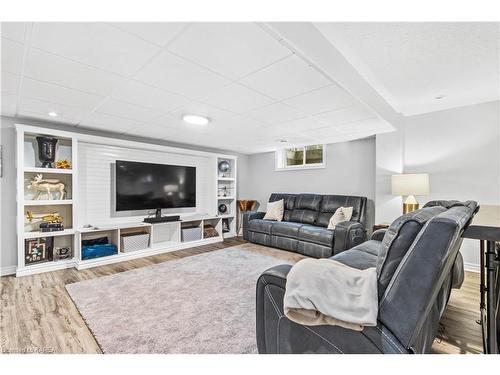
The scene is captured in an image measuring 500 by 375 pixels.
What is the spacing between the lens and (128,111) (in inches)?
118

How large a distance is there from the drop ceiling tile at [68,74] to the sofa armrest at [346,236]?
3.35 meters

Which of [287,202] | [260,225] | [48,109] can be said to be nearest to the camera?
[48,109]

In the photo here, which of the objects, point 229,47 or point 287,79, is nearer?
point 229,47

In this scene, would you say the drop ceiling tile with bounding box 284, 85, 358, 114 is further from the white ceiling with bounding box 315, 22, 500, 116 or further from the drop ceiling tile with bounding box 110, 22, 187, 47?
the drop ceiling tile with bounding box 110, 22, 187, 47

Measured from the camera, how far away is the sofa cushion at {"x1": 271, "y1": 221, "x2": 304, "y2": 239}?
4.21m

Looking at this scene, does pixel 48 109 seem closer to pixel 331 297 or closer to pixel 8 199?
pixel 8 199

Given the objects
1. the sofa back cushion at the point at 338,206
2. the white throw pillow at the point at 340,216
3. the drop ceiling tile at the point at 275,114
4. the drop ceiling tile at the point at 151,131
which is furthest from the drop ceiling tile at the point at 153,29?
the sofa back cushion at the point at 338,206

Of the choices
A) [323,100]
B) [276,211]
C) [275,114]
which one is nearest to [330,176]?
[276,211]

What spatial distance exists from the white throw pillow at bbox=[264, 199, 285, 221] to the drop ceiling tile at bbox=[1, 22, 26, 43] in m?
4.22

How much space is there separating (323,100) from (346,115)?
0.67 metres

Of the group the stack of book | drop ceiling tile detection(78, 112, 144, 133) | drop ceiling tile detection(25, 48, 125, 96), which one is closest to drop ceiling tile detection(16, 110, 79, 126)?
drop ceiling tile detection(78, 112, 144, 133)

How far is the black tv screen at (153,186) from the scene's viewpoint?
4.08m
